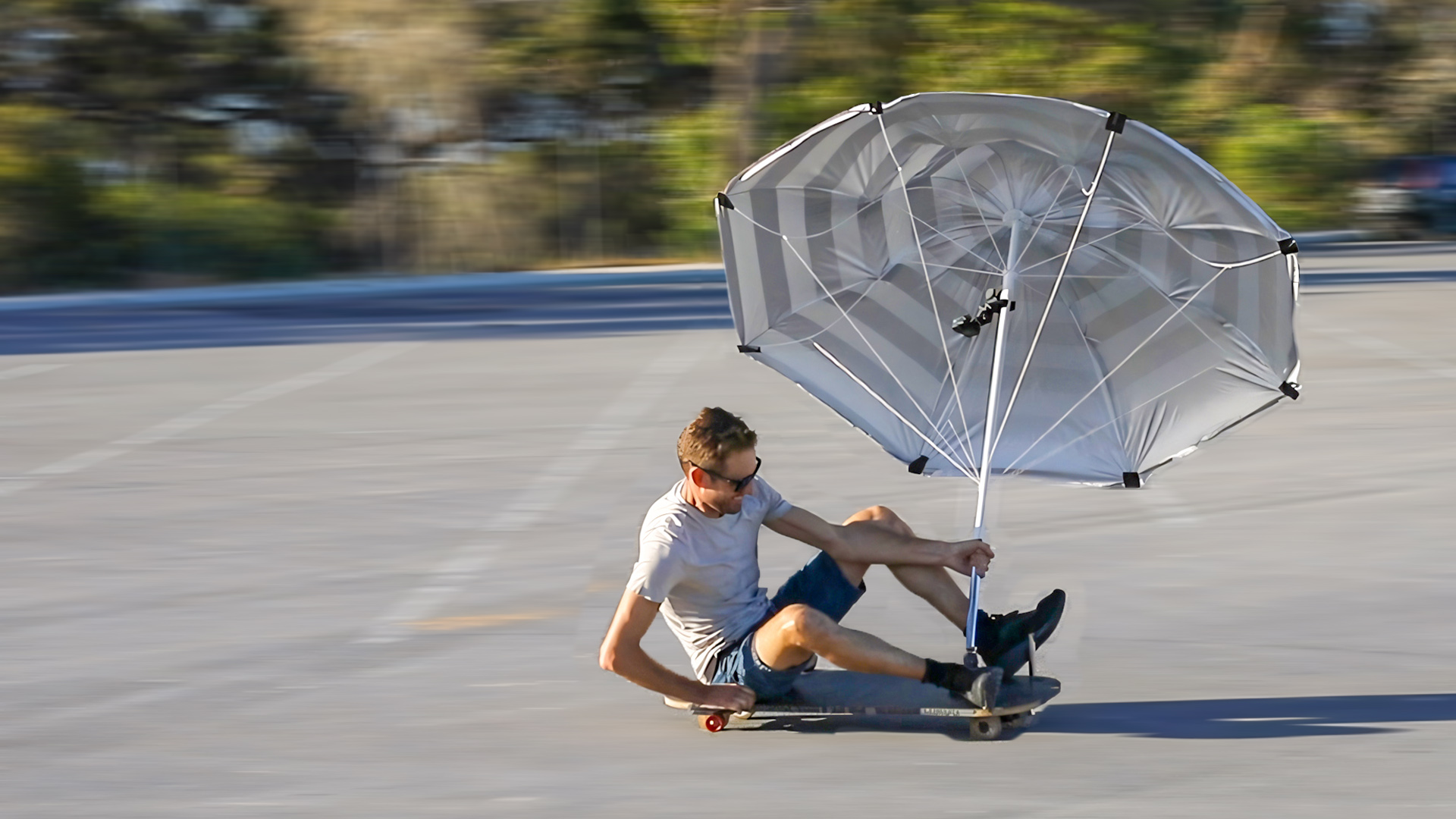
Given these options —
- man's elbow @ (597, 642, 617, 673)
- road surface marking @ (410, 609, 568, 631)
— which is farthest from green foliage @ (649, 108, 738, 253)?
man's elbow @ (597, 642, 617, 673)

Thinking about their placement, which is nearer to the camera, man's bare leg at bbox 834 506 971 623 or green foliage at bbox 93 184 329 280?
man's bare leg at bbox 834 506 971 623

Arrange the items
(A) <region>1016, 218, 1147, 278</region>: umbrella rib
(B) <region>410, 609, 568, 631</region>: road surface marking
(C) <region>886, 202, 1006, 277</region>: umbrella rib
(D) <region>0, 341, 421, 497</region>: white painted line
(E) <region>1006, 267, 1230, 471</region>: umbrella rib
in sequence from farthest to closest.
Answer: (D) <region>0, 341, 421, 497</region>: white painted line < (B) <region>410, 609, 568, 631</region>: road surface marking < (C) <region>886, 202, 1006, 277</region>: umbrella rib < (E) <region>1006, 267, 1230, 471</region>: umbrella rib < (A) <region>1016, 218, 1147, 278</region>: umbrella rib

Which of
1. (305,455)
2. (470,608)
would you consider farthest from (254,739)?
(305,455)

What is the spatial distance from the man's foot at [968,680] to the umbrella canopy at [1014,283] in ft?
2.84

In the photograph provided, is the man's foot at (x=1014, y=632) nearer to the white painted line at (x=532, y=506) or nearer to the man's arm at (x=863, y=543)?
the man's arm at (x=863, y=543)

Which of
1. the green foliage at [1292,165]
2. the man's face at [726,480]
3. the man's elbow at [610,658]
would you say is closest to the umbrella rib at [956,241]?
the man's face at [726,480]

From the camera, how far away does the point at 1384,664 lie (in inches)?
254

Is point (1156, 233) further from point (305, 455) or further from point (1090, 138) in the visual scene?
point (305, 455)

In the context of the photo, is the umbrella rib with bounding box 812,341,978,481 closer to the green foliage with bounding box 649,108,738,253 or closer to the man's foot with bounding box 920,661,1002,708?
the man's foot with bounding box 920,661,1002,708

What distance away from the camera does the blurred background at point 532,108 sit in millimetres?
29891

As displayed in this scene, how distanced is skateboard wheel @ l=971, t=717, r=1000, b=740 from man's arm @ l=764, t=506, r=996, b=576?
0.47m

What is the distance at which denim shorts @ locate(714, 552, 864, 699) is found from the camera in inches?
224

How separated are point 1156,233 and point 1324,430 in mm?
6079

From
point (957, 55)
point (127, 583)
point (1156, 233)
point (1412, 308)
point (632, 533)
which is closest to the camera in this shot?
point (1156, 233)
